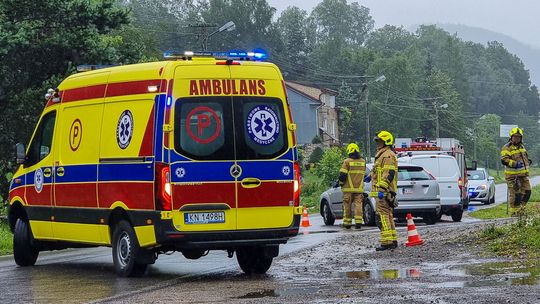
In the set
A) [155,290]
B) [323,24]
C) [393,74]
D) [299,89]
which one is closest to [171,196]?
[155,290]

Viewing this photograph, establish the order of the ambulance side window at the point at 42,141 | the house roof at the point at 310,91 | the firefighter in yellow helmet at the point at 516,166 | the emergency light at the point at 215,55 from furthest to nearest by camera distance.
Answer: the house roof at the point at 310,91 < the firefighter in yellow helmet at the point at 516,166 < the ambulance side window at the point at 42,141 < the emergency light at the point at 215,55

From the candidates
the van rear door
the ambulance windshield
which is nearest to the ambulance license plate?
the ambulance windshield

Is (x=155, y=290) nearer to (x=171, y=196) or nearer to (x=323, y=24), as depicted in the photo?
(x=171, y=196)

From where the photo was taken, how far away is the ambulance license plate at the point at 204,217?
1199 cm

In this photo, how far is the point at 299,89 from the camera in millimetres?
93250

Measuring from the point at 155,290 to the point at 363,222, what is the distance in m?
13.3

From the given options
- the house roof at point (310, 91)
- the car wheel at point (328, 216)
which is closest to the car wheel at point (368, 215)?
the car wheel at point (328, 216)

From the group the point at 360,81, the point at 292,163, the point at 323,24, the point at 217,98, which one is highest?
the point at 323,24

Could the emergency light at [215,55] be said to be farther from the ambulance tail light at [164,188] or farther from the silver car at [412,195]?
the silver car at [412,195]

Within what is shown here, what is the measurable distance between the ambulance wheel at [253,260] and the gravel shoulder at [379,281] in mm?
145

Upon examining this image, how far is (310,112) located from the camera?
92.4 metres

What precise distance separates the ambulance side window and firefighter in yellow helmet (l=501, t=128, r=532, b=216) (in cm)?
1034

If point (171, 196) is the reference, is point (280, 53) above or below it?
above

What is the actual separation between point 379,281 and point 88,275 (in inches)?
165
